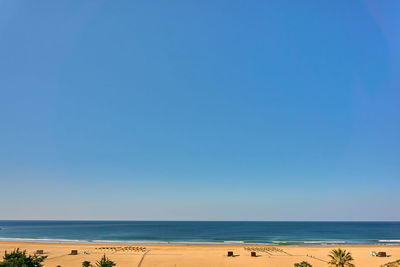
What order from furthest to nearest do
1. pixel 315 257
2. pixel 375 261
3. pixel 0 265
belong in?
pixel 315 257 < pixel 375 261 < pixel 0 265

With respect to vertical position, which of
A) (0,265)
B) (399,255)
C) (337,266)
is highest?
(0,265)

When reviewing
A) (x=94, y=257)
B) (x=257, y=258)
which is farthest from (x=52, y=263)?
(x=257, y=258)

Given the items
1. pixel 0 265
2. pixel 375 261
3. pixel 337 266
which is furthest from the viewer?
pixel 375 261

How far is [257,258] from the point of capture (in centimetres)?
5841

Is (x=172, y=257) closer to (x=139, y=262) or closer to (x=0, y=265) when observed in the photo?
(x=139, y=262)

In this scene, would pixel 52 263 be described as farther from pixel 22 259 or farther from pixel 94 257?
pixel 22 259

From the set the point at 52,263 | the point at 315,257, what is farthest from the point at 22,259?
the point at 315,257

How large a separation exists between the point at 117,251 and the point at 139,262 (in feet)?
54.1

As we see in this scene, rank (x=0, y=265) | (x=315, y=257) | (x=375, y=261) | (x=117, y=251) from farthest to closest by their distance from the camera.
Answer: (x=117, y=251)
(x=315, y=257)
(x=375, y=261)
(x=0, y=265)

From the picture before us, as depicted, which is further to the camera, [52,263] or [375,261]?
[375,261]

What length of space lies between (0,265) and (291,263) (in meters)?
47.5

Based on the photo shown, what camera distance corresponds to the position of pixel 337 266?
99.1 ft

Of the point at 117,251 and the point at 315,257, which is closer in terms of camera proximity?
the point at 315,257

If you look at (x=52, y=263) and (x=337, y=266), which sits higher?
(x=337, y=266)
